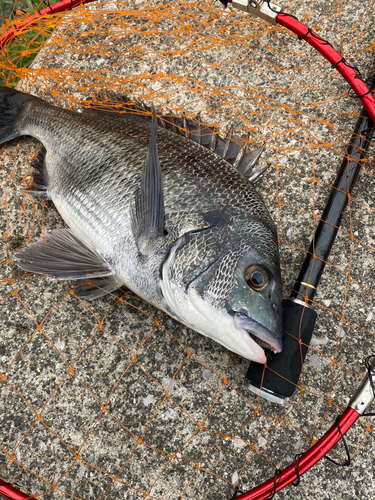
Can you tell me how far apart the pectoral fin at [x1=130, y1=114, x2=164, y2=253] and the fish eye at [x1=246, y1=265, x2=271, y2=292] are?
0.47 metres

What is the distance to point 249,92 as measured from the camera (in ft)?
8.38

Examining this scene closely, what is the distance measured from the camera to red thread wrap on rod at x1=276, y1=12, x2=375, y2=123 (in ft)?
6.57

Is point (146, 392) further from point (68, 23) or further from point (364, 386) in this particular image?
point (68, 23)

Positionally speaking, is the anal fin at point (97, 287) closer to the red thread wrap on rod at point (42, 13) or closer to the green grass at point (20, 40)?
the red thread wrap on rod at point (42, 13)

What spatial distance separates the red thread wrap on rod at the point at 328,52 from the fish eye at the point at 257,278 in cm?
118

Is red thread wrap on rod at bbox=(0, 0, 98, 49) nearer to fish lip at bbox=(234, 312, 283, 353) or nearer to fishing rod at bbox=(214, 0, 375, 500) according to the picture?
fishing rod at bbox=(214, 0, 375, 500)

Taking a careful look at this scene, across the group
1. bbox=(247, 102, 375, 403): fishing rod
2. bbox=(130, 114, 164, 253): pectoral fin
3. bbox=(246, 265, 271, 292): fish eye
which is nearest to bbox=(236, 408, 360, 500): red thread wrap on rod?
bbox=(247, 102, 375, 403): fishing rod

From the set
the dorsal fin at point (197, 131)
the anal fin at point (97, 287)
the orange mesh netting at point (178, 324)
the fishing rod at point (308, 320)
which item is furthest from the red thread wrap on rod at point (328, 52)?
the anal fin at point (97, 287)

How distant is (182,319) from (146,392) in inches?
23.6

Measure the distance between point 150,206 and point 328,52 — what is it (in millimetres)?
1343

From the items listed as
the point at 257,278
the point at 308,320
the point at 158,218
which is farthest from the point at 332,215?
the point at 158,218

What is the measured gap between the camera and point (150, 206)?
1787mm

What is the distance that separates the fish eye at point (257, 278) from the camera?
1.65 m

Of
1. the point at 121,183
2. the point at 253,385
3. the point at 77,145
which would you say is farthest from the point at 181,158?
the point at 253,385
